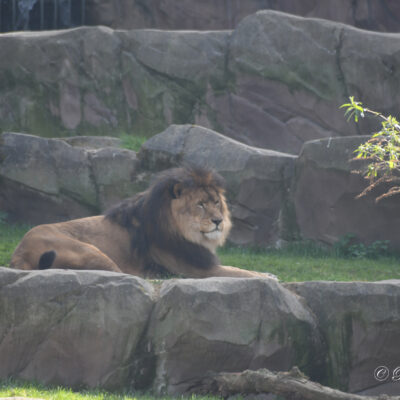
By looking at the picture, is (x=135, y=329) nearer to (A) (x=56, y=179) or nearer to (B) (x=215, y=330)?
(B) (x=215, y=330)

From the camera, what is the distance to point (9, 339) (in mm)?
4570

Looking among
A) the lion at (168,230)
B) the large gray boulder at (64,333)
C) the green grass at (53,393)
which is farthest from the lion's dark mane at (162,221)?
the green grass at (53,393)

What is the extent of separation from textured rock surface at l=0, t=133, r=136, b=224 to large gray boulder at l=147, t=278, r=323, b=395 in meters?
Result: 4.42

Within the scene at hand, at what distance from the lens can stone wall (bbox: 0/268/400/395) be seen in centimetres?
456

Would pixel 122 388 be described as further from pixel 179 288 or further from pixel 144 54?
pixel 144 54

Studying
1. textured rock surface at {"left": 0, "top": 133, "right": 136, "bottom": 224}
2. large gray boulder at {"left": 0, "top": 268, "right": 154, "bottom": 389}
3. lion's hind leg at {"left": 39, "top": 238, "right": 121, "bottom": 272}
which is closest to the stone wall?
large gray boulder at {"left": 0, "top": 268, "right": 154, "bottom": 389}

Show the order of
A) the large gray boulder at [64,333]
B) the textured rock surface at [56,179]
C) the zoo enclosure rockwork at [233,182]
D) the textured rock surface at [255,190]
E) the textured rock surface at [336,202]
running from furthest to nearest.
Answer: the textured rock surface at [56,179] < the textured rock surface at [255,190] < the zoo enclosure rockwork at [233,182] < the textured rock surface at [336,202] < the large gray boulder at [64,333]

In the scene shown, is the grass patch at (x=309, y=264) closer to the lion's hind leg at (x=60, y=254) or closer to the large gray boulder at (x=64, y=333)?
the lion's hind leg at (x=60, y=254)

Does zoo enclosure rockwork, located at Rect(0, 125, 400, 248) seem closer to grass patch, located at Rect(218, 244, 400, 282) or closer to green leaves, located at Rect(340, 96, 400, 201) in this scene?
grass patch, located at Rect(218, 244, 400, 282)

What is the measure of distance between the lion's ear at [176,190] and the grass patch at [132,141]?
386cm

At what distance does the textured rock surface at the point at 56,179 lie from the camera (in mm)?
9000

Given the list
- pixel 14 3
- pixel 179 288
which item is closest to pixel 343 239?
pixel 179 288

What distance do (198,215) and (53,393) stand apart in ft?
8.79

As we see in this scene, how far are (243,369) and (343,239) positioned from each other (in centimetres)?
381
